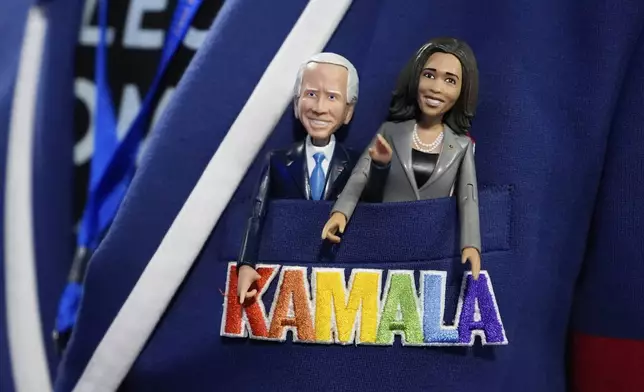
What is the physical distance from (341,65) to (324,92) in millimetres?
26

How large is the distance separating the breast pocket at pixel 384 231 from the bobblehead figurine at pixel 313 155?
1 centimetres

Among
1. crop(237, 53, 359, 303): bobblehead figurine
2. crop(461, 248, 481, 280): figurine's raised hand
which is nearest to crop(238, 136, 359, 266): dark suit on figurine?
crop(237, 53, 359, 303): bobblehead figurine

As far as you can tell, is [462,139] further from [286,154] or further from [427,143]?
[286,154]

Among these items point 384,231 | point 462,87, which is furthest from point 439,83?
point 384,231

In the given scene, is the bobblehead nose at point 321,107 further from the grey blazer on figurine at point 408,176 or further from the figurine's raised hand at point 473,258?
the figurine's raised hand at point 473,258

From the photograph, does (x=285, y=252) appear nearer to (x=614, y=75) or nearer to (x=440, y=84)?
(x=440, y=84)

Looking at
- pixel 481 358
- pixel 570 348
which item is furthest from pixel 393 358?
pixel 570 348

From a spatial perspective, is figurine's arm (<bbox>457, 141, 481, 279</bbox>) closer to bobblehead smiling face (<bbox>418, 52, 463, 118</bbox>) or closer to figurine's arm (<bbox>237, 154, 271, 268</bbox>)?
bobblehead smiling face (<bbox>418, 52, 463, 118</bbox>)

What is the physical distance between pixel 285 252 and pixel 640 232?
0.28 m

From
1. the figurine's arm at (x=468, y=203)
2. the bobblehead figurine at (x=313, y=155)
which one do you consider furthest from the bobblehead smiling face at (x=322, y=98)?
the figurine's arm at (x=468, y=203)

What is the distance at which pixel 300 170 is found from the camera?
0.58 metres

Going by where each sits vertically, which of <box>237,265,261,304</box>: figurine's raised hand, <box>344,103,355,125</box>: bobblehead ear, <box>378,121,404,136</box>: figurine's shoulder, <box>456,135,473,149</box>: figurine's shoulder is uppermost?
<box>344,103,355,125</box>: bobblehead ear

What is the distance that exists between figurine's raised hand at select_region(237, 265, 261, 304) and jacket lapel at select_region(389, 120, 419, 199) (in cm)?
14

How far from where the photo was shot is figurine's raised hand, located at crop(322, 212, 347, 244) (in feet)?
1.75
